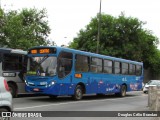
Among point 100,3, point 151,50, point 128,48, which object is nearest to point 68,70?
point 100,3

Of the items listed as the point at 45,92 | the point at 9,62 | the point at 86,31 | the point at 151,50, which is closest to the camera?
the point at 45,92

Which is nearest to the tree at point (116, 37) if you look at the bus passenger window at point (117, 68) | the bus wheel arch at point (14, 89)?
the bus passenger window at point (117, 68)

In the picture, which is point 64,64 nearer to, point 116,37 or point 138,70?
point 138,70

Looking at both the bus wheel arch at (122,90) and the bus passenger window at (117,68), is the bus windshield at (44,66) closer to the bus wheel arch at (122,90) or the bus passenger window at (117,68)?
the bus passenger window at (117,68)

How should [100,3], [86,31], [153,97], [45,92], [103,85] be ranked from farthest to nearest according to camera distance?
[86,31]
[100,3]
[103,85]
[45,92]
[153,97]

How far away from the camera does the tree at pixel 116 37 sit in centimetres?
4427

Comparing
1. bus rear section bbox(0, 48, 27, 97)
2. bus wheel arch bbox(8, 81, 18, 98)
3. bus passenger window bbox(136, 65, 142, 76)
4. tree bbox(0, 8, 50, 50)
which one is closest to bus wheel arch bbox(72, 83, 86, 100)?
bus rear section bbox(0, 48, 27, 97)

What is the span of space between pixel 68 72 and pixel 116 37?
26.2 metres

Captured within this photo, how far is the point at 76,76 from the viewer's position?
64.1 feet

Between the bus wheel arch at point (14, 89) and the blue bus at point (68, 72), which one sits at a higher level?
the blue bus at point (68, 72)

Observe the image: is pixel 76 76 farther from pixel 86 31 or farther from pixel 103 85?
pixel 86 31

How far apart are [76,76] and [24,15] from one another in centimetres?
1932

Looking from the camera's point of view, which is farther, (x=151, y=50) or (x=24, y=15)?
(x=151, y=50)

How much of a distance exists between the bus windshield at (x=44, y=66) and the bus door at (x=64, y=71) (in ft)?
1.11
